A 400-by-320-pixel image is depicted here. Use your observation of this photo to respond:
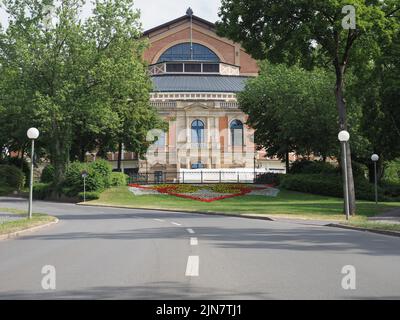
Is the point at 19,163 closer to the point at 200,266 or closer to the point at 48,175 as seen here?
the point at 48,175

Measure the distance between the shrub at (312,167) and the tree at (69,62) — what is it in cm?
1801

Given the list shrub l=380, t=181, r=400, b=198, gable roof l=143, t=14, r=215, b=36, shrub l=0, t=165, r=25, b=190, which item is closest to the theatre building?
gable roof l=143, t=14, r=215, b=36

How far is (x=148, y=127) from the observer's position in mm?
59375

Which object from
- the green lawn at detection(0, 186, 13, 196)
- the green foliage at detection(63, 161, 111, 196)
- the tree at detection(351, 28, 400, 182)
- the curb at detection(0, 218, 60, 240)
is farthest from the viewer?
the green lawn at detection(0, 186, 13, 196)

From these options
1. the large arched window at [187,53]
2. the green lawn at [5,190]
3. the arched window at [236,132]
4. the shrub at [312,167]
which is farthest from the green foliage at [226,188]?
the large arched window at [187,53]

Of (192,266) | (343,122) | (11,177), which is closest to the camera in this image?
(192,266)

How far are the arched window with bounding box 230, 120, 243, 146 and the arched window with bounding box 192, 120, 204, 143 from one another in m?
4.16

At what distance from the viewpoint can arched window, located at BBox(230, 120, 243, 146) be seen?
7594cm

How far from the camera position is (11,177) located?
205 ft

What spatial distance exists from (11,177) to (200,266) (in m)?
56.3

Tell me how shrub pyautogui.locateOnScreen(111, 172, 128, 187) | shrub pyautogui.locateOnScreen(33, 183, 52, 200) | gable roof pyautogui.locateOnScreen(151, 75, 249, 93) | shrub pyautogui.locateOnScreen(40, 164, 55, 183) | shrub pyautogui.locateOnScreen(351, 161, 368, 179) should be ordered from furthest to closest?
1. gable roof pyautogui.locateOnScreen(151, 75, 249, 93)
2. shrub pyautogui.locateOnScreen(40, 164, 55, 183)
3. shrub pyautogui.locateOnScreen(111, 172, 128, 187)
4. shrub pyautogui.locateOnScreen(33, 183, 52, 200)
5. shrub pyautogui.locateOnScreen(351, 161, 368, 179)

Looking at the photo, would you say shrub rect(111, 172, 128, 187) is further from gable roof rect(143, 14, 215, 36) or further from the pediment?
gable roof rect(143, 14, 215, 36)

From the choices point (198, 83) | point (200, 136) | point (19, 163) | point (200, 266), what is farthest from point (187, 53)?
point (200, 266)

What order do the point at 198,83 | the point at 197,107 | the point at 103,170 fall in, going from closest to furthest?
the point at 103,170 < the point at 197,107 < the point at 198,83
